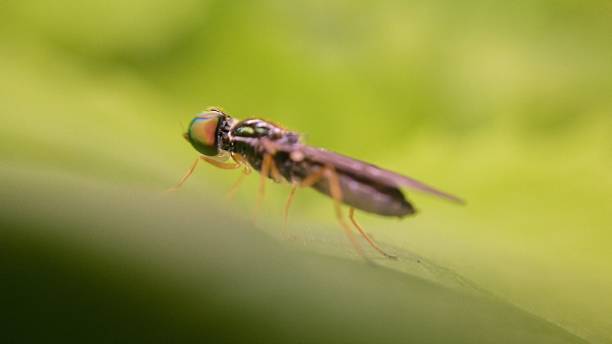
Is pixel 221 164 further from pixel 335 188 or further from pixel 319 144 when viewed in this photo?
pixel 319 144

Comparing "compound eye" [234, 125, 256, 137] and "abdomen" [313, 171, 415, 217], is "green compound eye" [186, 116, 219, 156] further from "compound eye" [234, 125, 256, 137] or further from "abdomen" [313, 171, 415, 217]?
"abdomen" [313, 171, 415, 217]

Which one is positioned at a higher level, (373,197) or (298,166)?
(298,166)

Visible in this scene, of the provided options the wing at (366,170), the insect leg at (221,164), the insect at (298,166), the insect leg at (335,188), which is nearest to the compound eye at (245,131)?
the insect at (298,166)

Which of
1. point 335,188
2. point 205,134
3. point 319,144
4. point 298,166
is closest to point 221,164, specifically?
point 205,134

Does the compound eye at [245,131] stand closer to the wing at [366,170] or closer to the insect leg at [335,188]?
the wing at [366,170]

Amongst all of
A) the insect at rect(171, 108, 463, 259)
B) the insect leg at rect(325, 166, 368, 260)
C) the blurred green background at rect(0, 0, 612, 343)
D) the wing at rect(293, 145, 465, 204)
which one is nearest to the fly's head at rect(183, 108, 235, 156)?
the insect at rect(171, 108, 463, 259)
